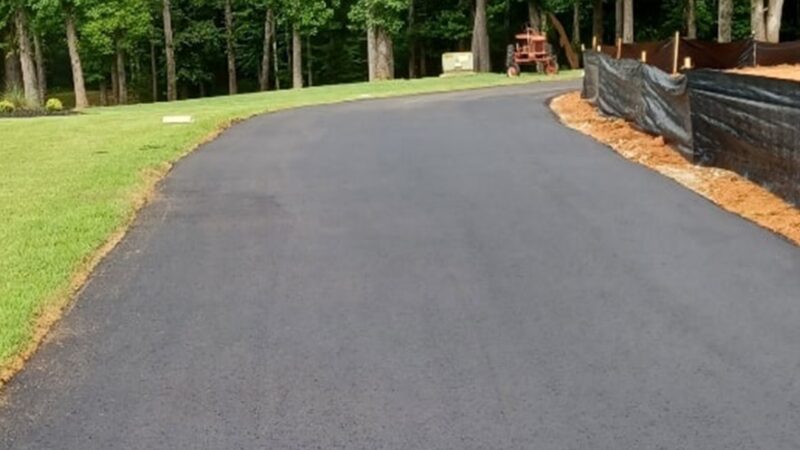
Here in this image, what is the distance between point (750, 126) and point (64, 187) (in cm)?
898

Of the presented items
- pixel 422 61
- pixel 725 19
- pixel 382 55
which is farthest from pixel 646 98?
pixel 422 61

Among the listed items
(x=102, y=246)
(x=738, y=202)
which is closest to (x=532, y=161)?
→ (x=738, y=202)

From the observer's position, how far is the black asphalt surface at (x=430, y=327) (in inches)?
193

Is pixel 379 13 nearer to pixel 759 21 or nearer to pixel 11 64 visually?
pixel 759 21

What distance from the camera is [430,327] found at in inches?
255

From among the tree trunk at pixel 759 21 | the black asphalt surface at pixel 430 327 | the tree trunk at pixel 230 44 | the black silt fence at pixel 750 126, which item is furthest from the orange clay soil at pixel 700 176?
the tree trunk at pixel 230 44

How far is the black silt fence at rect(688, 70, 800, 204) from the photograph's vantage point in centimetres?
1038

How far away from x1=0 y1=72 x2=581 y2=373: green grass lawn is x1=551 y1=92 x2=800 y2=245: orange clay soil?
22.1 ft

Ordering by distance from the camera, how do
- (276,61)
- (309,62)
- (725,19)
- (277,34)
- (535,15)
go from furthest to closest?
(277,34)
(309,62)
(276,61)
(535,15)
(725,19)

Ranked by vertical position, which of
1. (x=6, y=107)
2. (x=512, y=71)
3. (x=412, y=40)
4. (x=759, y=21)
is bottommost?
(x=6, y=107)

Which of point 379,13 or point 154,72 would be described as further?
point 154,72

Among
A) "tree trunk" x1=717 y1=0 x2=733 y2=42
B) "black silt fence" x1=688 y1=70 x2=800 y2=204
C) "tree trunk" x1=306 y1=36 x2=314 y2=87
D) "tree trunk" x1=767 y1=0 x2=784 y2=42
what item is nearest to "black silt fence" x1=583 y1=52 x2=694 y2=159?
"black silt fence" x1=688 y1=70 x2=800 y2=204

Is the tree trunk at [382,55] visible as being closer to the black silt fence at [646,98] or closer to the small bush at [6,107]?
the small bush at [6,107]

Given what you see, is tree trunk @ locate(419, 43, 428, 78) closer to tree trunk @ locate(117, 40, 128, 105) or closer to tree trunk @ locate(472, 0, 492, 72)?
tree trunk @ locate(472, 0, 492, 72)
